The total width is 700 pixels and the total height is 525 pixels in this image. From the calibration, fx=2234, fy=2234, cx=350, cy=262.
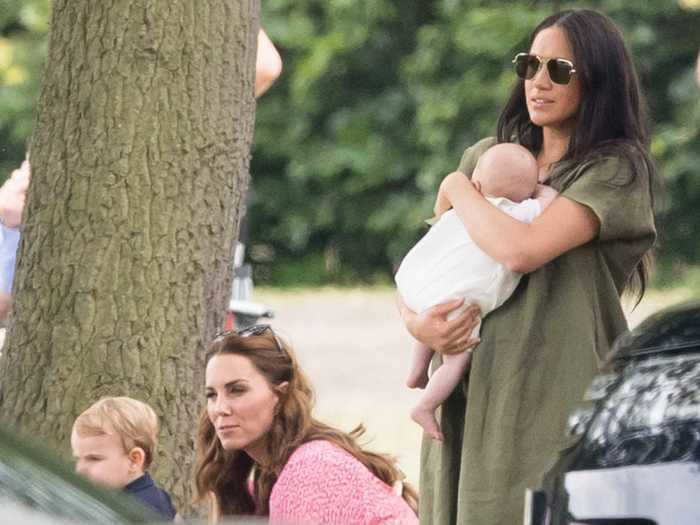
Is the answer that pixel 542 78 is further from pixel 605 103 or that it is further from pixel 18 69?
pixel 18 69

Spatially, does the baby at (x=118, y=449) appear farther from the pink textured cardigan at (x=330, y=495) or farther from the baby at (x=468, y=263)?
the baby at (x=468, y=263)

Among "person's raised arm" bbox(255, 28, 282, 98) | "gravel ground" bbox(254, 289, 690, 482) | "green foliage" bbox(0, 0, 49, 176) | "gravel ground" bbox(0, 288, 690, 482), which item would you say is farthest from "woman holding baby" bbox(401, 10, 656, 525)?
"green foliage" bbox(0, 0, 49, 176)

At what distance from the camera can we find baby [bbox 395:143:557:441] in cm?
555

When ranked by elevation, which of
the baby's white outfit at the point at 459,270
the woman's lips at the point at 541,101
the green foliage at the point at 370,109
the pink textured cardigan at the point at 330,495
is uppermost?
the green foliage at the point at 370,109

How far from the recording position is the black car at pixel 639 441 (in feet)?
12.9

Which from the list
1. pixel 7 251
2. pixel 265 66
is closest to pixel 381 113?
pixel 7 251

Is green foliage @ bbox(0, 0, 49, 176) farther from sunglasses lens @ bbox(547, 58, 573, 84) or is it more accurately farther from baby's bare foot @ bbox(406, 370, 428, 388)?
sunglasses lens @ bbox(547, 58, 573, 84)

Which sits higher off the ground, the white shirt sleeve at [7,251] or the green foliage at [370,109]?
the green foliage at [370,109]

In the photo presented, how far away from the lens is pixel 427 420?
18.2 ft

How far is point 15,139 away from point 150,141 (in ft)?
64.4

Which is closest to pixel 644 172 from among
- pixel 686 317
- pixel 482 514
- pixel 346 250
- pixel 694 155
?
pixel 482 514

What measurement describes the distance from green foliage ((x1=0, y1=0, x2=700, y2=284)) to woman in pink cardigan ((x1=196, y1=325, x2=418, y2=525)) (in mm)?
17539

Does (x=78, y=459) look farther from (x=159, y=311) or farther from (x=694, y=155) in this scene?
(x=694, y=155)

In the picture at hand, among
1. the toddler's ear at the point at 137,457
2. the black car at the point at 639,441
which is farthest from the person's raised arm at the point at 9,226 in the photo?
the black car at the point at 639,441
